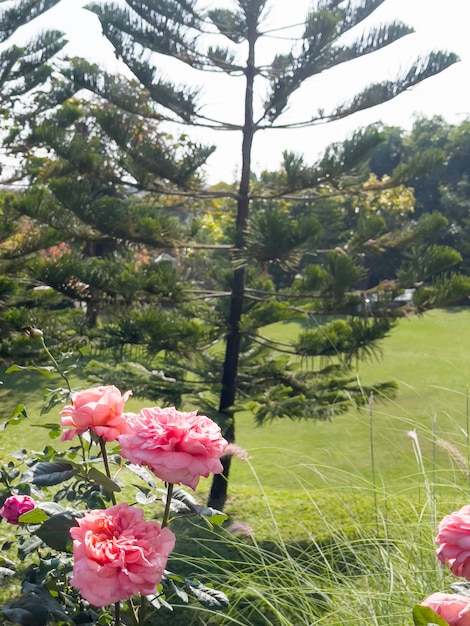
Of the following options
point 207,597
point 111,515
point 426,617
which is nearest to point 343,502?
point 207,597

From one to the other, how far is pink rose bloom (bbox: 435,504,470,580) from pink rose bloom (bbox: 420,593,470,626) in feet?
0.37

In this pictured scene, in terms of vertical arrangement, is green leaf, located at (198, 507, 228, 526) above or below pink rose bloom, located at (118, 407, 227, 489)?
below

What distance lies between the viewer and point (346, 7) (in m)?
4.43

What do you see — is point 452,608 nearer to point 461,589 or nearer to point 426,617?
point 426,617

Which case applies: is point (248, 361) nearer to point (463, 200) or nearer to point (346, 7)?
point (346, 7)

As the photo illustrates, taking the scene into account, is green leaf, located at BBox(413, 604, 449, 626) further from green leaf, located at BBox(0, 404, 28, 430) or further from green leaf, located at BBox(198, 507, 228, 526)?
green leaf, located at BBox(0, 404, 28, 430)

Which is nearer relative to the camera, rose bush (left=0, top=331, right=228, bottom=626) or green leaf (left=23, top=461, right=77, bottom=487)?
rose bush (left=0, top=331, right=228, bottom=626)

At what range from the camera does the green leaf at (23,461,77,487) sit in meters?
1.29

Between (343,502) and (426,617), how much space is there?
4.94ft

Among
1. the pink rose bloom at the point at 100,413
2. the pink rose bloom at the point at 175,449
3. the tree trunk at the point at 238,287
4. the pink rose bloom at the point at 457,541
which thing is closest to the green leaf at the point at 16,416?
the pink rose bloom at the point at 100,413

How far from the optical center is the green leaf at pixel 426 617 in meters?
0.83

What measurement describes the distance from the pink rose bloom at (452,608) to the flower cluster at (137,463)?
394mm

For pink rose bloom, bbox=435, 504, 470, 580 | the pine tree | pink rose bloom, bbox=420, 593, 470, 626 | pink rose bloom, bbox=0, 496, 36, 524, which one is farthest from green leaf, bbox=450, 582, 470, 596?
the pine tree

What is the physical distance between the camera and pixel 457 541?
1069 millimetres
